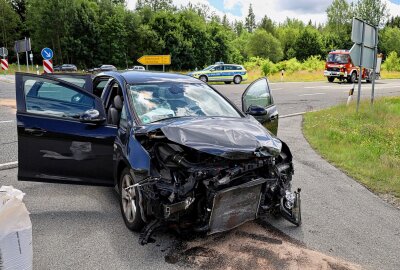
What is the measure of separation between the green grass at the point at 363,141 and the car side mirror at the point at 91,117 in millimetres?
4068

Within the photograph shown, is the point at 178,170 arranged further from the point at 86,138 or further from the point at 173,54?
the point at 173,54

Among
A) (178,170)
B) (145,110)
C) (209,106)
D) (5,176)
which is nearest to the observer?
(178,170)

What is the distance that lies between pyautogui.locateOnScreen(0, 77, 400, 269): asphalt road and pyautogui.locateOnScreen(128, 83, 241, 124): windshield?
4.27 feet

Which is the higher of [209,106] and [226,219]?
[209,106]

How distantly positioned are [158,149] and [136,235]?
980 mm

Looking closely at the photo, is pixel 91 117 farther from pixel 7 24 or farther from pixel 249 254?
pixel 7 24

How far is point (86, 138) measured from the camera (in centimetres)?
431

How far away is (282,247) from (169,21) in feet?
225

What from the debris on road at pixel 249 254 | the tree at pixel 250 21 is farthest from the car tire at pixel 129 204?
the tree at pixel 250 21

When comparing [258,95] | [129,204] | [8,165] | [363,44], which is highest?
[363,44]

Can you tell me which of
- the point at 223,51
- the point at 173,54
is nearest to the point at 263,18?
the point at 223,51

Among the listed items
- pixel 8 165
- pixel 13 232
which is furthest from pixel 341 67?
pixel 13 232

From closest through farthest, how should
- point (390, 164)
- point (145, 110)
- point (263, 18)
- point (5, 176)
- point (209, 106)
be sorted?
point (145, 110) → point (209, 106) → point (5, 176) → point (390, 164) → point (263, 18)

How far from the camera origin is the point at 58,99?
451cm
